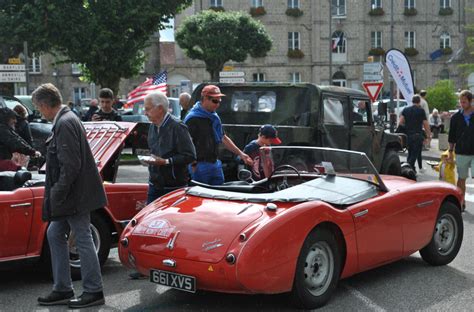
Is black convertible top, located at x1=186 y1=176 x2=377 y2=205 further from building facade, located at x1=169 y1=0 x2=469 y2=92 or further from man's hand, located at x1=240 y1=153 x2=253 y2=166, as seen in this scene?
building facade, located at x1=169 y1=0 x2=469 y2=92

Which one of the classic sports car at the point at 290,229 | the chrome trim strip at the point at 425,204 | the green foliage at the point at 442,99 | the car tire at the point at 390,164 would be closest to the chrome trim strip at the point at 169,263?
A: the classic sports car at the point at 290,229

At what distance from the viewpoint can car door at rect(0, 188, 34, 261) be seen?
18.2 feet

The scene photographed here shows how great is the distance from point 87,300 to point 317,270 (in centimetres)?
185

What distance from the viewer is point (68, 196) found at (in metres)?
5.08

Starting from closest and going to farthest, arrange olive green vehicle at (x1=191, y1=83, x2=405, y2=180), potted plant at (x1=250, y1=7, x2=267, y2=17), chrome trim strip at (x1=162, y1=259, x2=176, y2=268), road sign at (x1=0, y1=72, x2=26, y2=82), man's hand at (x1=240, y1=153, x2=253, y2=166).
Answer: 1. chrome trim strip at (x1=162, y1=259, x2=176, y2=268)
2. man's hand at (x1=240, y1=153, x2=253, y2=166)
3. olive green vehicle at (x1=191, y1=83, x2=405, y2=180)
4. road sign at (x1=0, y1=72, x2=26, y2=82)
5. potted plant at (x1=250, y1=7, x2=267, y2=17)

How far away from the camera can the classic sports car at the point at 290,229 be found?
471 centimetres

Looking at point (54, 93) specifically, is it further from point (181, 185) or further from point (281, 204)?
point (281, 204)

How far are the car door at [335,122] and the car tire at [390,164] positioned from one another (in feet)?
5.04

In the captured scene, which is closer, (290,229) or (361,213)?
(290,229)

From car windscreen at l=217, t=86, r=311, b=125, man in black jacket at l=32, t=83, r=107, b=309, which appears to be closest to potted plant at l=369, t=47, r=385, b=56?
car windscreen at l=217, t=86, r=311, b=125

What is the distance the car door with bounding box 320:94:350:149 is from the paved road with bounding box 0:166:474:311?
3.41 m

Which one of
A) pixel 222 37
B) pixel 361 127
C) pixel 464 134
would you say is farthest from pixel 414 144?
pixel 222 37

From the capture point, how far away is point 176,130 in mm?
6227

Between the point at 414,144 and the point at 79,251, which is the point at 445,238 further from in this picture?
the point at 414,144
